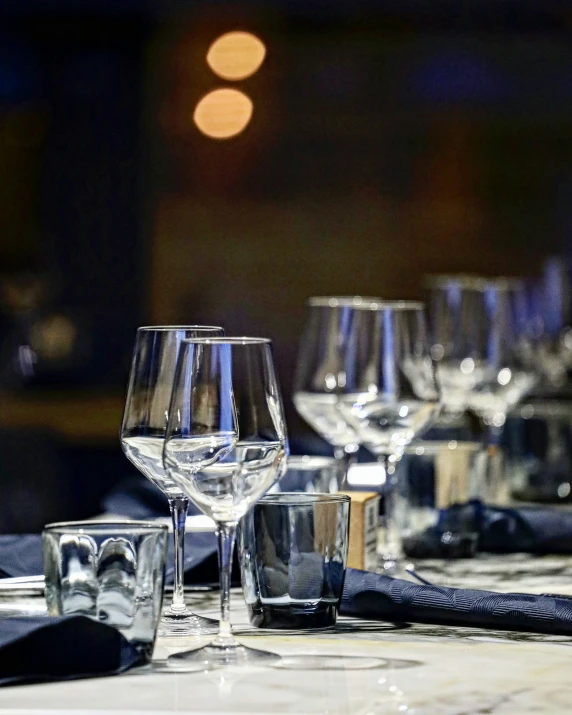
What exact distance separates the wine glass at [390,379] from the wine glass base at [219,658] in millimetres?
362

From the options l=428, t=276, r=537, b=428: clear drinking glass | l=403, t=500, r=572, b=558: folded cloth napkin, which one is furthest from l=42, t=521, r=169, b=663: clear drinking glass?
l=428, t=276, r=537, b=428: clear drinking glass

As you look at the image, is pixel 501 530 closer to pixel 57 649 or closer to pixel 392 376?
pixel 392 376

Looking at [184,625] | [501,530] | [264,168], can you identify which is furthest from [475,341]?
[264,168]

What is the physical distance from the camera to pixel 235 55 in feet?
18.1

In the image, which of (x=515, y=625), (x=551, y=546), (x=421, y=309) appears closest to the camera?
(x=515, y=625)

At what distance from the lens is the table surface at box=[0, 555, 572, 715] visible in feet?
2.50

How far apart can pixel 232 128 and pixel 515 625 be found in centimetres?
470

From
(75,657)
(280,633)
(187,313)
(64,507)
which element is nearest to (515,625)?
(280,633)

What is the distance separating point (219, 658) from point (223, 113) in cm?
483

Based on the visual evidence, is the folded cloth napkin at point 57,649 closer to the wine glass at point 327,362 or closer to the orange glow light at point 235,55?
the wine glass at point 327,362

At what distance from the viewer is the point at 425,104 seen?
18.0 feet

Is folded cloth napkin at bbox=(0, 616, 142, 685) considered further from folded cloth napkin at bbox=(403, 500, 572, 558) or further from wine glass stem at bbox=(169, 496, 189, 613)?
folded cloth napkin at bbox=(403, 500, 572, 558)

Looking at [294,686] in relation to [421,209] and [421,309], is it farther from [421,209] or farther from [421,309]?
[421,209]

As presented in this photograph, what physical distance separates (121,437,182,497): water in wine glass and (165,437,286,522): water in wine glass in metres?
0.11
